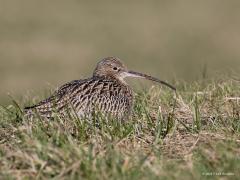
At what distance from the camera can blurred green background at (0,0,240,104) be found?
2245 centimetres

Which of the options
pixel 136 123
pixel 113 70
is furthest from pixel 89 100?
pixel 113 70

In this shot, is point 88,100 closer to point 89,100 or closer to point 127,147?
point 89,100

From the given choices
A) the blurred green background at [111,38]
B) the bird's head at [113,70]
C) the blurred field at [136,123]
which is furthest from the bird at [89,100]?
the blurred green background at [111,38]

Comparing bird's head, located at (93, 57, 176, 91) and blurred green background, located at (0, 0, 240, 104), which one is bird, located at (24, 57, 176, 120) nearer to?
bird's head, located at (93, 57, 176, 91)

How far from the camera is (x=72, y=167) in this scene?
6.61 m

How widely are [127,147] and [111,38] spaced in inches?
732

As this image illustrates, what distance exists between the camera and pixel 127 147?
7.50m

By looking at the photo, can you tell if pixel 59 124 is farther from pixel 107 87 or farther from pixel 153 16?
pixel 153 16

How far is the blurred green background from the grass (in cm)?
1066

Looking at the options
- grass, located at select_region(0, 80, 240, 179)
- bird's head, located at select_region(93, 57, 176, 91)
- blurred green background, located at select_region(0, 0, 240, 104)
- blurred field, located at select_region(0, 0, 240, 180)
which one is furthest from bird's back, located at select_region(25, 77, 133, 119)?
blurred green background, located at select_region(0, 0, 240, 104)

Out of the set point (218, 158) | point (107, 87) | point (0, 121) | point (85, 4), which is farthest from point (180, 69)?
point (218, 158)

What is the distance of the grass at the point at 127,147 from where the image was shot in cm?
662

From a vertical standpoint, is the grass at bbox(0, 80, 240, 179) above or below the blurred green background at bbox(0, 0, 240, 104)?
below

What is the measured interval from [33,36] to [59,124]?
18035 mm
